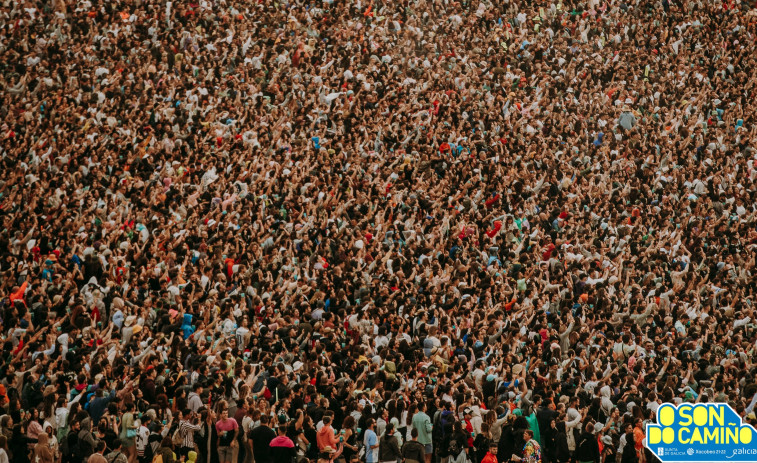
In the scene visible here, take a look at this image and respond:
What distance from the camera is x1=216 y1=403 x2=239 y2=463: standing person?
13023 millimetres

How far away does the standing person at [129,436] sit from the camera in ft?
42.0

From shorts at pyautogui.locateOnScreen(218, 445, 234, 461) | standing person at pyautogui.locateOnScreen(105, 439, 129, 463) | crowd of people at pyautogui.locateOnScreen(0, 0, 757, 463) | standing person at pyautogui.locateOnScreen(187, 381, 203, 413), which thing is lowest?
standing person at pyautogui.locateOnScreen(105, 439, 129, 463)

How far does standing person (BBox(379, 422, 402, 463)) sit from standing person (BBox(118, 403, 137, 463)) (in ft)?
9.93

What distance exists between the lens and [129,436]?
12.8 m

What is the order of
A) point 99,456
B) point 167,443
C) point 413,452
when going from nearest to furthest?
point 99,456 → point 167,443 → point 413,452

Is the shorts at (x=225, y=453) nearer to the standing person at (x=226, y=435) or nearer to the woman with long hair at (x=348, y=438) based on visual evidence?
the standing person at (x=226, y=435)

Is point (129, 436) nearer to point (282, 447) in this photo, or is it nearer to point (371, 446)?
point (282, 447)

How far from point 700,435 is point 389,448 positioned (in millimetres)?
4719

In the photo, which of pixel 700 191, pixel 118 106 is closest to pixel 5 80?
pixel 118 106

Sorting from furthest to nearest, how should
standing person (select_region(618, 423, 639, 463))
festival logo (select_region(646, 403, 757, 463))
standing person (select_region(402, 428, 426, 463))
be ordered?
festival logo (select_region(646, 403, 757, 463)) → standing person (select_region(618, 423, 639, 463)) → standing person (select_region(402, 428, 426, 463))

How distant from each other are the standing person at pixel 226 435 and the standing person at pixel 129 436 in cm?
102

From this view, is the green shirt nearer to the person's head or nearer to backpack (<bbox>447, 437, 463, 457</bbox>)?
backpack (<bbox>447, 437, 463, 457</bbox>)

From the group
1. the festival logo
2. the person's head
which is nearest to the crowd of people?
the person's head

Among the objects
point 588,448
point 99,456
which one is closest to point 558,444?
point 588,448
